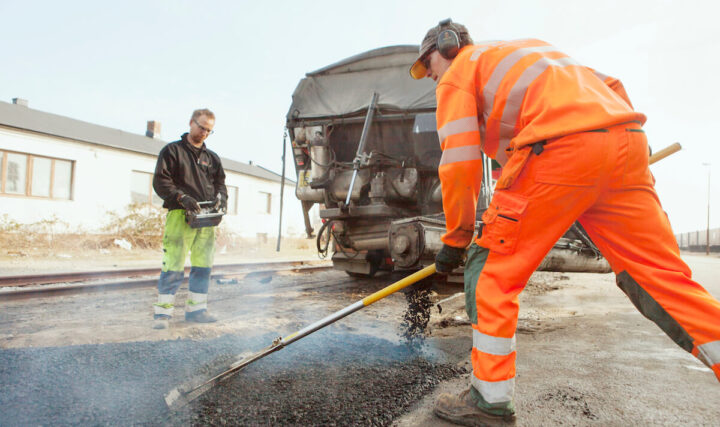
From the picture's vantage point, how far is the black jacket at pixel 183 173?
11.0 ft

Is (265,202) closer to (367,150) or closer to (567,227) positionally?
(367,150)

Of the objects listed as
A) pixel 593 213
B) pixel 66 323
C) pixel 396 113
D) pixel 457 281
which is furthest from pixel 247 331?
pixel 396 113

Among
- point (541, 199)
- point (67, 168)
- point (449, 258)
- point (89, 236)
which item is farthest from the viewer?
point (67, 168)

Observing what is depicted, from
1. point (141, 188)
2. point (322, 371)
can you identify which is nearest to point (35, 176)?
point (141, 188)

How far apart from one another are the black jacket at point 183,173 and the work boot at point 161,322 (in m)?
0.86

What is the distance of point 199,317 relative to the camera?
340cm

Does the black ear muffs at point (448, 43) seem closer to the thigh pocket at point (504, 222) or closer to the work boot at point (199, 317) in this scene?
the thigh pocket at point (504, 222)

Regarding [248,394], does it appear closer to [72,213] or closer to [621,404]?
[621,404]

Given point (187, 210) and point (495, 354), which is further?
Answer: point (187, 210)

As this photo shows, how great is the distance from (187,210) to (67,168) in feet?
44.1

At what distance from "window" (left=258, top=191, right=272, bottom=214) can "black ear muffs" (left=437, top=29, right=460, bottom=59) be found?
20930mm

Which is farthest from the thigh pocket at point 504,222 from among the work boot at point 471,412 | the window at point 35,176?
the window at point 35,176

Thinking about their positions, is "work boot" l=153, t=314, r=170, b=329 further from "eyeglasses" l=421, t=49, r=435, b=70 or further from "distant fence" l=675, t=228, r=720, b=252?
"distant fence" l=675, t=228, r=720, b=252

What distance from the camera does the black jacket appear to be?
3.35 m
